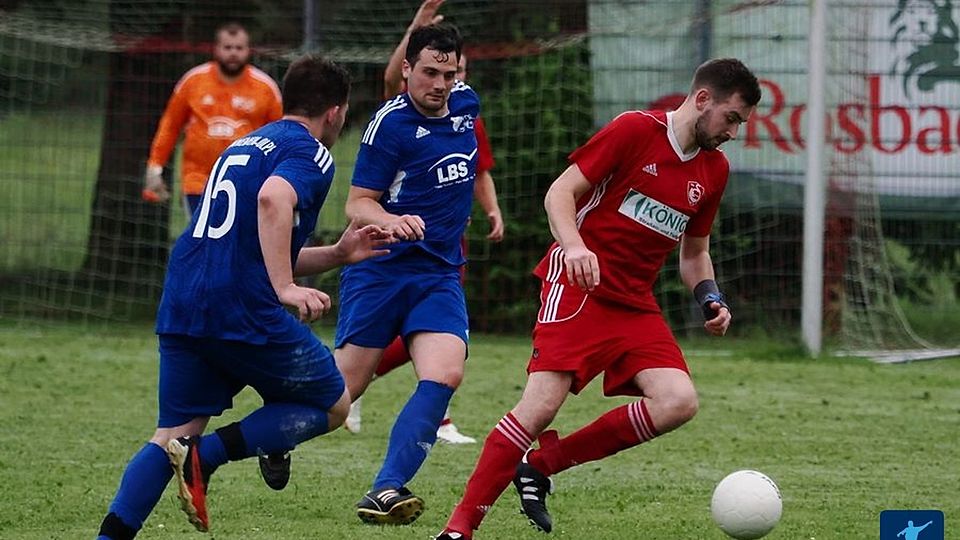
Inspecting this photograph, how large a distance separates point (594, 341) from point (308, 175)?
128 centimetres

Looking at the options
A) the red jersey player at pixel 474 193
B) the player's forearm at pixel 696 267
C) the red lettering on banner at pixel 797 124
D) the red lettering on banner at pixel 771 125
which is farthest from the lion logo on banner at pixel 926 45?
the player's forearm at pixel 696 267

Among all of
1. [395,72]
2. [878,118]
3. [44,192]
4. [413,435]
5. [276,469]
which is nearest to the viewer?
[276,469]

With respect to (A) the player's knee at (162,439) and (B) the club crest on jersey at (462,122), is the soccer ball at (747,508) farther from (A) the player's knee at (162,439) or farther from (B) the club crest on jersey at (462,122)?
(B) the club crest on jersey at (462,122)

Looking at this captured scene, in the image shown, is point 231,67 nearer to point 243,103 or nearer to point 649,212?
point 243,103

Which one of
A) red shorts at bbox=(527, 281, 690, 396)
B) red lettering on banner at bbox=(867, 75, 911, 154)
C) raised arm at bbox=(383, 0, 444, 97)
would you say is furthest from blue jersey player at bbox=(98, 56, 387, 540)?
red lettering on banner at bbox=(867, 75, 911, 154)

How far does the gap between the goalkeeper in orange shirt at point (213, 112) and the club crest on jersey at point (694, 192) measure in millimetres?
5267

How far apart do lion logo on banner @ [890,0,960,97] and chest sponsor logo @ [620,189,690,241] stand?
7.71 m

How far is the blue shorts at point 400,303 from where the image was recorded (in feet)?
21.8

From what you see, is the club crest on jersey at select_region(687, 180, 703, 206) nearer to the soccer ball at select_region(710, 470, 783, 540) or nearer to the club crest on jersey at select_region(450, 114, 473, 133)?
the soccer ball at select_region(710, 470, 783, 540)

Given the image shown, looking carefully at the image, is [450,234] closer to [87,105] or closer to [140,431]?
[140,431]

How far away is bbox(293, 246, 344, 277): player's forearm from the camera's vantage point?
5.54m

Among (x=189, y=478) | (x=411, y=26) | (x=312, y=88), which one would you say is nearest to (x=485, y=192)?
(x=411, y=26)

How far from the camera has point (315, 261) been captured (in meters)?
5.60

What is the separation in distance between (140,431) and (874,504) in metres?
3.72
